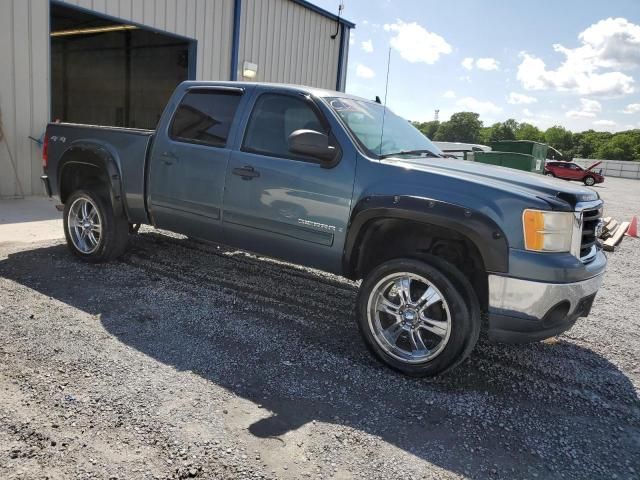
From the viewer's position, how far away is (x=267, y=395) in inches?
125

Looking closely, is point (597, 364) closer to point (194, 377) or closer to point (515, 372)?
point (515, 372)

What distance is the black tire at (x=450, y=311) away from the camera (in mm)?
3361

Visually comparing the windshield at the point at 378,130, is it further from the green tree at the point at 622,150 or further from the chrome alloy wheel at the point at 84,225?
the green tree at the point at 622,150

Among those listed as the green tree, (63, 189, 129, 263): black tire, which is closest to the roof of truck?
(63, 189, 129, 263): black tire

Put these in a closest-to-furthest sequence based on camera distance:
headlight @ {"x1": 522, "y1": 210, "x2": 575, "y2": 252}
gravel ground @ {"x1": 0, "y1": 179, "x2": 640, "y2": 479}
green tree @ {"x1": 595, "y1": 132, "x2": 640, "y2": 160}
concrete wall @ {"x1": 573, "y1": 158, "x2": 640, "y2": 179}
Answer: gravel ground @ {"x1": 0, "y1": 179, "x2": 640, "y2": 479} → headlight @ {"x1": 522, "y1": 210, "x2": 575, "y2": 252} → concrete wall @ {"x1": 573, "y1": 158, "x2": 640, "y2": 179} → green tree @ {"x1": 595, "y1": 132, "x2": 640, "y2": 160}

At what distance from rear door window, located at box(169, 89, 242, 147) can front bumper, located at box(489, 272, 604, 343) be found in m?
2.70

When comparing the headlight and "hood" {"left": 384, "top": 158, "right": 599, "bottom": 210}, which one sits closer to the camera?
the headlight

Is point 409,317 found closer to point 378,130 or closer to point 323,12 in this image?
point 378,130

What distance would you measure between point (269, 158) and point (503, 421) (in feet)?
8.62

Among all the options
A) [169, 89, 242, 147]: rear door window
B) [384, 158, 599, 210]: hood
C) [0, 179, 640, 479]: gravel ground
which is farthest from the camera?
[169, 89, 242, 147]: rear door window

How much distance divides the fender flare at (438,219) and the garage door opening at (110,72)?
1374 cm

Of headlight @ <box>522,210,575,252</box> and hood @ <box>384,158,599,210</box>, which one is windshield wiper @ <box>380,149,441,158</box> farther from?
headlight @ <box>522,210,575,252</box>

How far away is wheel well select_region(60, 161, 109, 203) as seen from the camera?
5.50m

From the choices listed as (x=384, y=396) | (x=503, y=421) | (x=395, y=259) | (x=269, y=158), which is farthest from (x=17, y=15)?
(x=503, y=421)
